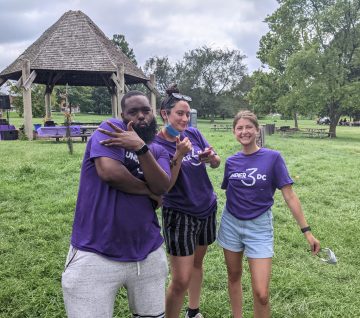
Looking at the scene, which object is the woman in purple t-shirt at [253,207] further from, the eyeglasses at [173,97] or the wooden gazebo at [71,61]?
the wooden gazebo at [71,61]

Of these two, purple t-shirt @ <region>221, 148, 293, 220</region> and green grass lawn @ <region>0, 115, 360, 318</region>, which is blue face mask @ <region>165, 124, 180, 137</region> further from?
green grass lawn @ <region>0, 115, 360, 318</region>

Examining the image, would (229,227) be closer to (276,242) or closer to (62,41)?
(276,242)

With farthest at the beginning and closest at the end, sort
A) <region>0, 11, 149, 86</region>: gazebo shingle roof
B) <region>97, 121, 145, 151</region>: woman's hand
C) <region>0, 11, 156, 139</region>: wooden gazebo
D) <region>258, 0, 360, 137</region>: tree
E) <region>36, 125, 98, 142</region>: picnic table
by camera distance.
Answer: <region>258, 0, 360, 137</region>: tree
<region>0, 11, 149, 86</region>: gazebo shingle roof
<region>0, 11, 156, 139</region>: wooden gazebo
<region>36, 125, 98, 142</region>: picnic table
<region>97, 121, 145, 151</region>: woman's hand

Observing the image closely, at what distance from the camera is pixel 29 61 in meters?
19.4

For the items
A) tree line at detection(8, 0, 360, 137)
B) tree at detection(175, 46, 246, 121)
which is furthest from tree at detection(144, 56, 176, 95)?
tree line at detection(8, 0, 360, 137)

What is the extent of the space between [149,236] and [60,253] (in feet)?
10.1

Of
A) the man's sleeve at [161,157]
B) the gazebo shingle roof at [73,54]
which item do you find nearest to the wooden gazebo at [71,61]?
the gazebo shingle roof at [73,54]

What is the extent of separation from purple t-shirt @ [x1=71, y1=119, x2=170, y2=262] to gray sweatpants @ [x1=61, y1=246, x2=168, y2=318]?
2.1 inches

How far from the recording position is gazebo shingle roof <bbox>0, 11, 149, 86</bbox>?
20.0m

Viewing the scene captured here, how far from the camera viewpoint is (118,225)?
2.17 m

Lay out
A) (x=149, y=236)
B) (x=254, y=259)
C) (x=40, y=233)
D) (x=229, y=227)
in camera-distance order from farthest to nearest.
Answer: (x=40, y=233) < (x=229, y=227) < (x=254, y=259) < (x=149, y=236)

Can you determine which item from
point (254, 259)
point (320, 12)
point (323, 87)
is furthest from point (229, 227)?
point (320, 12)

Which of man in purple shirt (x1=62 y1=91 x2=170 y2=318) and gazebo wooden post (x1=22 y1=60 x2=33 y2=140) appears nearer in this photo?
man in purple shirt (x1=62 y1=91 x2=170 y2=318)

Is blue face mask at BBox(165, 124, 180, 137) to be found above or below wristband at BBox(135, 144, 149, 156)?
above
